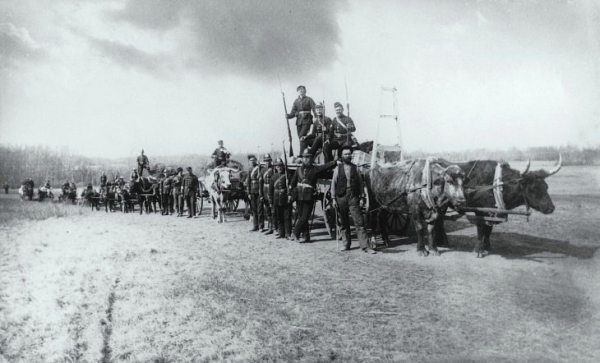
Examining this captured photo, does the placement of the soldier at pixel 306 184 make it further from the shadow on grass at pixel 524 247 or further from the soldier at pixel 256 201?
the shadow on grass at pixel 524 247

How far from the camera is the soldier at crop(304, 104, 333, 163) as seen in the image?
36.8 ft

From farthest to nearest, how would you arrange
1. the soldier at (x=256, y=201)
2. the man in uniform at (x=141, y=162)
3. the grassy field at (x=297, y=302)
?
the man in uniform at (x=141, y=162)
the soldier at (x=256, y=201)
the grassy field at (x=297, y=302)

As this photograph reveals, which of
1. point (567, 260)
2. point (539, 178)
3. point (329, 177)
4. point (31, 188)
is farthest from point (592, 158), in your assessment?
point (31, 188)

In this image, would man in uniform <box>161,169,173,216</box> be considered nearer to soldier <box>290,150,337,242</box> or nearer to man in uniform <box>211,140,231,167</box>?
man in uniform <box>211,140,231,167</box>

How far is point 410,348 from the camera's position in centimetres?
406

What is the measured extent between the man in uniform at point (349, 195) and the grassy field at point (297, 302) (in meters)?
0.51

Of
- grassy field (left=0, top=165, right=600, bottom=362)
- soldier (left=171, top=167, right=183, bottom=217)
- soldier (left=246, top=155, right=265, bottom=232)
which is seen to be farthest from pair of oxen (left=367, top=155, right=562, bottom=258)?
soldier (left=171, top=167, right=183, bottom=217)

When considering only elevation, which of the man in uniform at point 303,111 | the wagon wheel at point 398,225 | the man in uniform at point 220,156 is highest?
the man in uniform at point 303,111

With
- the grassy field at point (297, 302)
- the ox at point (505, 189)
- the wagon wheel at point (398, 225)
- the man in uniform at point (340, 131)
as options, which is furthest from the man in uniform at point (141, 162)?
the ox at point (505, 189)

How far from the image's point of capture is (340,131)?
36.2 feet

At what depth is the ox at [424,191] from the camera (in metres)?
7.73

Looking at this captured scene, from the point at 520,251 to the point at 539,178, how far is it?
1.75m

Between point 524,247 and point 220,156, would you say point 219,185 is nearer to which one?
point 220,156

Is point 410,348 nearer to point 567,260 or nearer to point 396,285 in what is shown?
point 396,285
